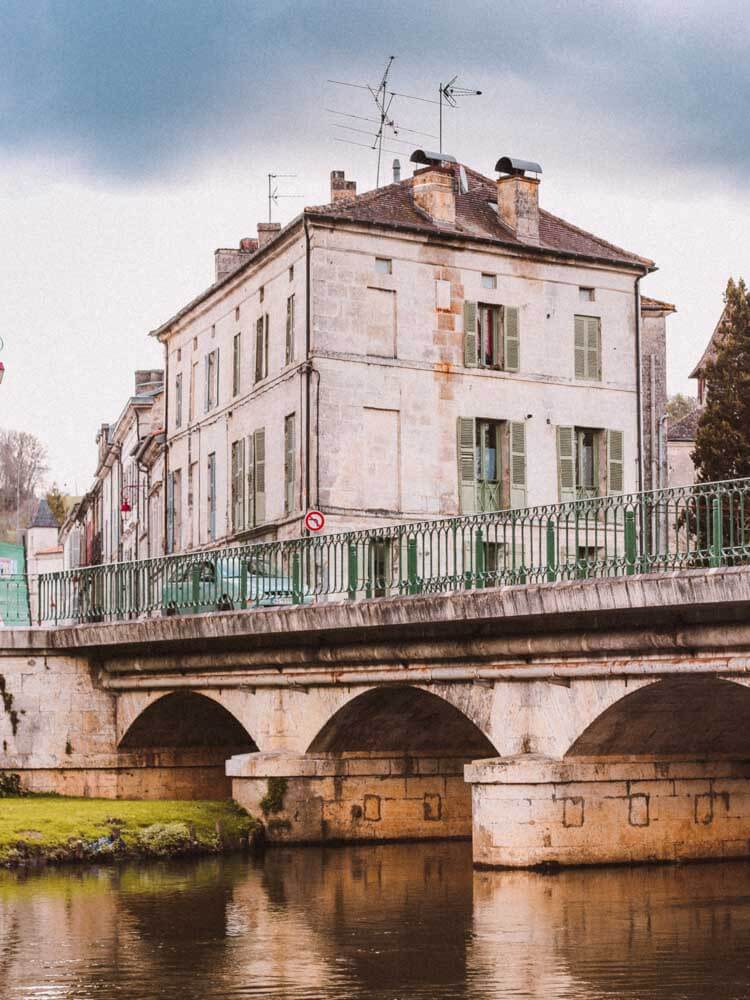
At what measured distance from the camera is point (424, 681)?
22969 millimetres

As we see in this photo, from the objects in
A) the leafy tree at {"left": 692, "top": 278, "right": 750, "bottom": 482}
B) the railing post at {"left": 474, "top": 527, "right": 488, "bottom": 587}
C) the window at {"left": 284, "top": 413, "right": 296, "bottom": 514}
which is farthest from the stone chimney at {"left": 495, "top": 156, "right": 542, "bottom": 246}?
the railing post at {"left": 474, "top": 527, "right": 488, "bottom": 587}

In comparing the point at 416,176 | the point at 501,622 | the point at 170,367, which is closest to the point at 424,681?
the point at 501,622

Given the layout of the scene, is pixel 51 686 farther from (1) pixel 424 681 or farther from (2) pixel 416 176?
(2) pixel 416 176

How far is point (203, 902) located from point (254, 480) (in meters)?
19.1

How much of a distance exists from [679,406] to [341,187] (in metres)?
48.8

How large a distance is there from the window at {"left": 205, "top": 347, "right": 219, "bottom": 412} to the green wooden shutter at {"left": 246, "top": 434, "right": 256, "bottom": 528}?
313cm

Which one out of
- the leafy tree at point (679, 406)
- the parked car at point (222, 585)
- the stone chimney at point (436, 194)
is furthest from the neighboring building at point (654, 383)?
the leafy tree at point (679, 406)

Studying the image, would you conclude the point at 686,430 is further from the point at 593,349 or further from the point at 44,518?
the point at 44,518

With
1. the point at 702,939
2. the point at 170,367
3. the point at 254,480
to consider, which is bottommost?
the point at 702,939

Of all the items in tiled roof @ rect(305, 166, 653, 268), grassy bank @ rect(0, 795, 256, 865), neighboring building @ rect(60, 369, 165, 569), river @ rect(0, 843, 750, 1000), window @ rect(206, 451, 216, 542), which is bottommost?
river @ rect(0, 843, 750, 1000)

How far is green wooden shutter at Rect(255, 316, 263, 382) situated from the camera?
3816 cm

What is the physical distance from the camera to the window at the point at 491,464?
36656 millimetres

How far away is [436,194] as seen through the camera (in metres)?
37.2

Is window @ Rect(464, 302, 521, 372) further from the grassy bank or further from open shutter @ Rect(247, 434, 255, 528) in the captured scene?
the grassy bank
